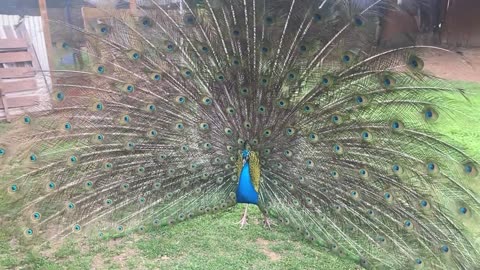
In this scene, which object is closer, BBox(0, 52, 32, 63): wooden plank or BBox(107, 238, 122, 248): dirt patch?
BBox(107, 238, 122, 248): dirt patch

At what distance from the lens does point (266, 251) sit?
3506mm

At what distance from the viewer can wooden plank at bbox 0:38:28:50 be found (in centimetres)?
625

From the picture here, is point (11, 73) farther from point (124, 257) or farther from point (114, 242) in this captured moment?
point (124, 257)

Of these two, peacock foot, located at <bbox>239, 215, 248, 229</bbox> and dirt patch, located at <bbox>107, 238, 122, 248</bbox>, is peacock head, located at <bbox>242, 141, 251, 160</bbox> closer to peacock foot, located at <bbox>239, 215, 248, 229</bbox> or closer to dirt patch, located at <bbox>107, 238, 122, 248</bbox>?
peacock foot, located at <bbox>239, 215, 248, 229</bbox>

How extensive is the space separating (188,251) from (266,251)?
2.06 ft

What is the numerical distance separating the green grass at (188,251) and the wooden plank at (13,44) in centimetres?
365

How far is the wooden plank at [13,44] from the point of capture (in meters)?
6.25

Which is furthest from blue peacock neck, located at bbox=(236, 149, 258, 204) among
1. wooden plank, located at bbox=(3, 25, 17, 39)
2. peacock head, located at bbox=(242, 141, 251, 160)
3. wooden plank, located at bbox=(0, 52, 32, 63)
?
wooden plank, located at bbox=(3, 25, 17, 39)

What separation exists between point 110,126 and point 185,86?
573mm

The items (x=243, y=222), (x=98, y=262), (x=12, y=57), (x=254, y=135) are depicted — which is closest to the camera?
(x=254, y=135)

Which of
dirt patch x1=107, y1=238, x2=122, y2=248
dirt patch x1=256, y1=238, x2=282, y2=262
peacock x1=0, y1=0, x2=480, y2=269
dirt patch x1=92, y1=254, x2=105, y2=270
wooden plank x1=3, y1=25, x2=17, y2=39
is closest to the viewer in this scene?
peacock x1=0, y1=0, x2=480, y2=269

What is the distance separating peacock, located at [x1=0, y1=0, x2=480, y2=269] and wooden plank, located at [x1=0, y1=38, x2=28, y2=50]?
12.1 ft

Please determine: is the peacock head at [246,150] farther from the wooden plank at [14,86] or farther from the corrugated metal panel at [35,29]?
the corrugated metal panel at [35,29]

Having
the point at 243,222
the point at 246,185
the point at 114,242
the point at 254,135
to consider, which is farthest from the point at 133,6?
the point at 243,222
